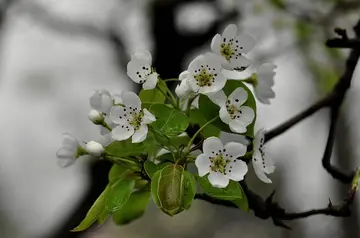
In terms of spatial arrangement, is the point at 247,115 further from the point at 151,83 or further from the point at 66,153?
the point at 66,153

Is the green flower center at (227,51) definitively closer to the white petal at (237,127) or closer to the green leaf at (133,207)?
the white petal at (237,127)

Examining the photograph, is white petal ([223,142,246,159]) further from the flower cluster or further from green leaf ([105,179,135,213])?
green leaf ([105,179,135,213])

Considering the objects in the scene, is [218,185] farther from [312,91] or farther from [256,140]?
[312,91]

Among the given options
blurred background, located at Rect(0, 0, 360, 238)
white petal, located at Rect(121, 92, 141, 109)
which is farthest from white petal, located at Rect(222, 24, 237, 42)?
blurred background, located at Rect(0, 0, 360, 238)

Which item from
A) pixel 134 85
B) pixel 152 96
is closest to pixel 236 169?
pixel 152 96

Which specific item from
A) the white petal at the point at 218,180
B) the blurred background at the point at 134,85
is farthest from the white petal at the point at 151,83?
the blurred background at the point at 134,85

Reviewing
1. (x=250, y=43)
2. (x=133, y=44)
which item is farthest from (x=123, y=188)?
(x=133, y=44)
